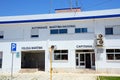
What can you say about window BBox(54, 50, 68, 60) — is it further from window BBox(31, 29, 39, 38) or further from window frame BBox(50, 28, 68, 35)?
window BBox(31, 29, 39, 38)

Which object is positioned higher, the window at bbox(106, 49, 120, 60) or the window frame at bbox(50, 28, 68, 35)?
the window frame at bbox(50, 28, 68, 35)

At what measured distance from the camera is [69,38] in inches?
1208

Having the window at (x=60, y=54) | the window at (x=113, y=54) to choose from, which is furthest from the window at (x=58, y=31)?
the window at (x=113, y=54)

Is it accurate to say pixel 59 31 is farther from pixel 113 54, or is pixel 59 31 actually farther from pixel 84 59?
pixel 113 54

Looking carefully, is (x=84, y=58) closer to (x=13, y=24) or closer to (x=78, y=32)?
(x=78, y=32)

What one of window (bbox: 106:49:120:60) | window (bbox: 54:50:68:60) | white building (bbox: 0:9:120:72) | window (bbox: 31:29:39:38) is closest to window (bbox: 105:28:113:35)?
white building (bbox: 0:9:120:72)

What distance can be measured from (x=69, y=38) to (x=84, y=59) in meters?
3.51

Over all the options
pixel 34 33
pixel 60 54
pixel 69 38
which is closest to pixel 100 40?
pixel 69 38

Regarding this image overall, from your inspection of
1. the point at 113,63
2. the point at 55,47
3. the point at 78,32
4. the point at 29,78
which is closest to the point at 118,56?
the point at 113,63

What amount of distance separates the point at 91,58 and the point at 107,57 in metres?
2.48

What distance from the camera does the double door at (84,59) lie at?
102 feet

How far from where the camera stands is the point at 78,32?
30.7 meters

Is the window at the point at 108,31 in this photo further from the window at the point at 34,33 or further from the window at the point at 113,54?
the window at the point at 34,33

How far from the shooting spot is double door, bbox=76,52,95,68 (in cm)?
3111
